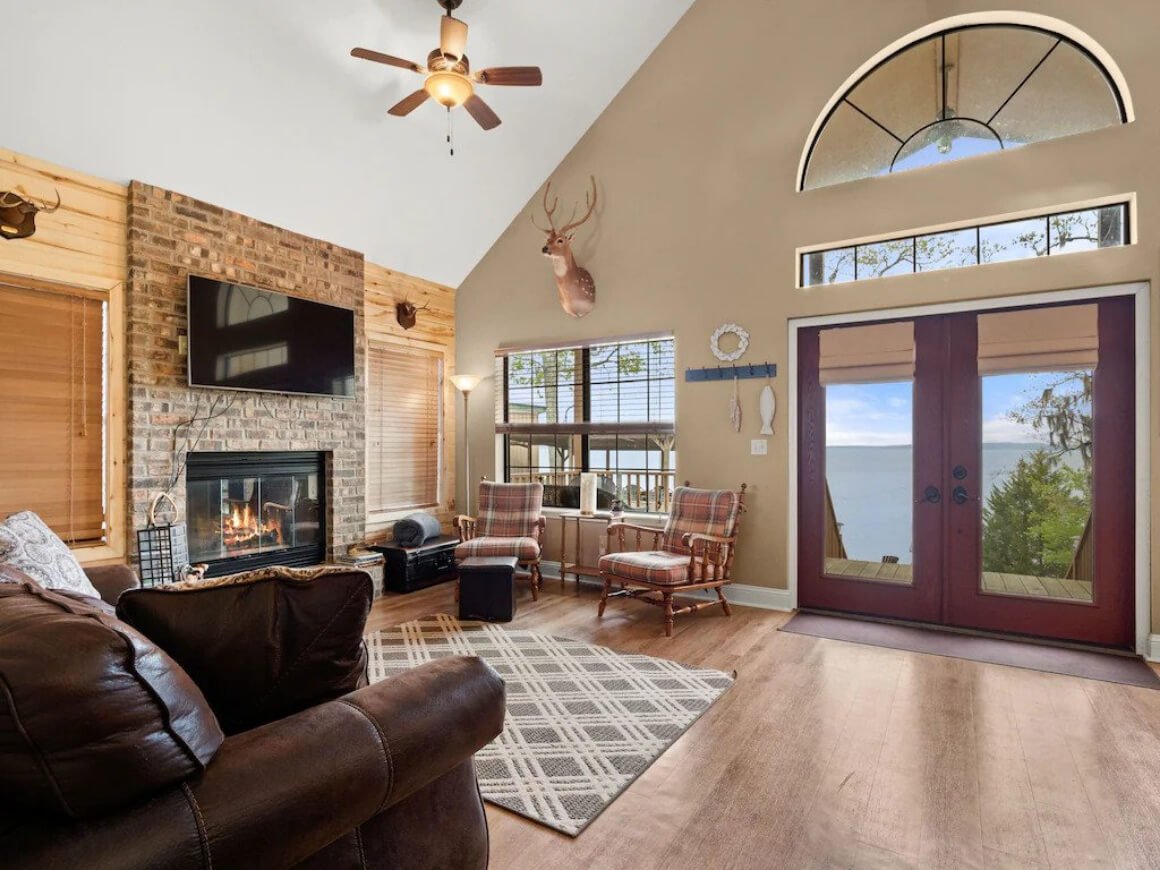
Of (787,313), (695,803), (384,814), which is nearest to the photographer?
(384,814)

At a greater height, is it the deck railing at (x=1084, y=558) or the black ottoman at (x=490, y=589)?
the deck railing at (x=1084, y=558)

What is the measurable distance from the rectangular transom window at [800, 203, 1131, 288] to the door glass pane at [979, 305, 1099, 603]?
383 mm

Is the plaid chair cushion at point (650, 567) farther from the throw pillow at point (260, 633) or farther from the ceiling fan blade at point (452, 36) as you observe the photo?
the ceiling fan blade at point (452, 36)

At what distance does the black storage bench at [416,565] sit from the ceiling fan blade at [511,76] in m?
3.54

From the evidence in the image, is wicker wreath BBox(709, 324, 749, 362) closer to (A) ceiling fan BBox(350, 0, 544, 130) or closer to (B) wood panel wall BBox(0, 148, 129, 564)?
(A) ceiling fan BBox(350, 0, 544, 130)

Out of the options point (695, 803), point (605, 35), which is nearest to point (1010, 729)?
point (695, 803)

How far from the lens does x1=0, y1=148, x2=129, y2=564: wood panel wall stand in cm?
344

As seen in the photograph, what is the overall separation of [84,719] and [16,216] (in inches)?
142

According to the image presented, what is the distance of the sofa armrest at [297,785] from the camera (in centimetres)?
87

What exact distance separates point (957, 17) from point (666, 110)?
6.68 feet

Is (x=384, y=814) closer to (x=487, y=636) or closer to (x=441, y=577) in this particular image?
(x=487, y=636)

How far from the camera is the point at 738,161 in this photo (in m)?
4.76

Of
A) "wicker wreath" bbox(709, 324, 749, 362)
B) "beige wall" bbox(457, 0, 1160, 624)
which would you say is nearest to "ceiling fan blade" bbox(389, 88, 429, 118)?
"beige wall" bbox(457, 0, 1160, 624)

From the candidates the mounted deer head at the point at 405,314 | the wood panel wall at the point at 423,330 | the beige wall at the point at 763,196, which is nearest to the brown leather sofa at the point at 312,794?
the beige wall at the point at 763,196
